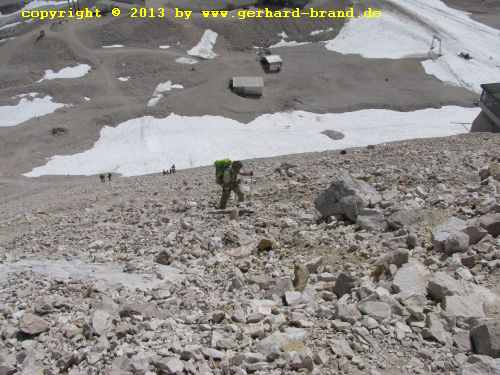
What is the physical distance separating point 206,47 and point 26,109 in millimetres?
21453

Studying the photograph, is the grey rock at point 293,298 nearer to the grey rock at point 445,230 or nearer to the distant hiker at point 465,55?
the grey rock at point 445,230

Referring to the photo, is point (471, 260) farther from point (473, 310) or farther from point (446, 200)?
point (446, 200)

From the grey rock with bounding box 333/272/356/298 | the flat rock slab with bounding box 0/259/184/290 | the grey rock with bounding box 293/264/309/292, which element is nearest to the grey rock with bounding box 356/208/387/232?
the grey rock with bounding box 293/264/309/292

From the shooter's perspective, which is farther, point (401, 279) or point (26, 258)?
point (26, 258)

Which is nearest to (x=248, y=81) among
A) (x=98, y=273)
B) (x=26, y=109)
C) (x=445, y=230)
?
(x=26, y=109)

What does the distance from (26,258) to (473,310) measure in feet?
30.9

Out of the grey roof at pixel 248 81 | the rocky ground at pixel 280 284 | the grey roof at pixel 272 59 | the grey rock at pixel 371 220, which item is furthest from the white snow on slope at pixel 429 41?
the grey rock at pixel 371 220

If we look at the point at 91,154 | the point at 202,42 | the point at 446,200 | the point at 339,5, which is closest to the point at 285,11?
the point at 339,5

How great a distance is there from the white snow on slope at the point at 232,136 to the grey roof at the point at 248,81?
4.21 metres

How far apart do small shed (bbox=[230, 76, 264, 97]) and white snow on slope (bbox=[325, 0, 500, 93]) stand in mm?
15057

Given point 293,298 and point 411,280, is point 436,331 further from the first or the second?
point 293,298

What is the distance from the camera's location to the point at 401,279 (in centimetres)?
760

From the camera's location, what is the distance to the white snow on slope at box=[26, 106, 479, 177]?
112ft

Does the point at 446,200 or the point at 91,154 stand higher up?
the point at 446,200
